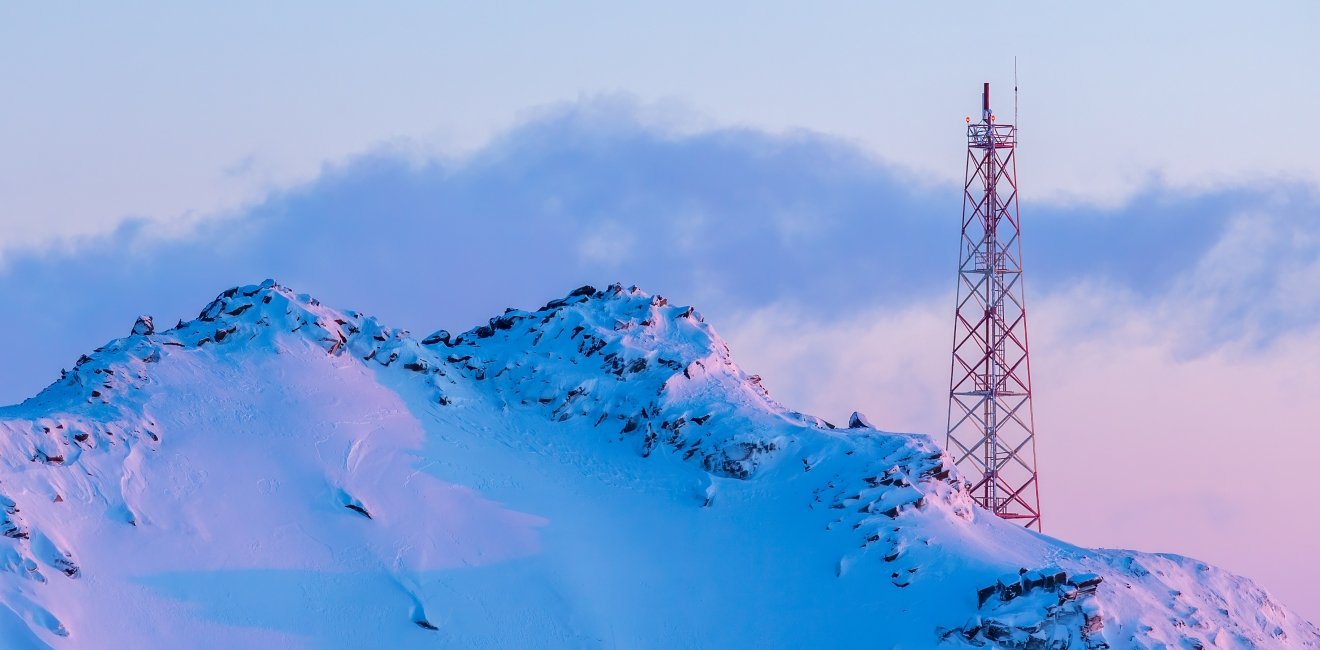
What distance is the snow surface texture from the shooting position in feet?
268

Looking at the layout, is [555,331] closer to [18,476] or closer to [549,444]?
[549,444]

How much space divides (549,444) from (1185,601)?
73.2 feet

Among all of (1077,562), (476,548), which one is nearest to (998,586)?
(1077,562)

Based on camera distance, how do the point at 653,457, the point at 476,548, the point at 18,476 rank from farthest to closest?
the point at 653,457, the point at 476,548, the point at 18,476

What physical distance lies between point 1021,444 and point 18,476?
35.8 m

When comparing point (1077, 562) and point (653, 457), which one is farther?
point (653, 457)

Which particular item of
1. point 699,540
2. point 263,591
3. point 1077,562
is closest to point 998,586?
point 1077,562

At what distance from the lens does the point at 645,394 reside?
312 ft

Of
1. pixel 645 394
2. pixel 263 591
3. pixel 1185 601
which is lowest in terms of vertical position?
pixel 263 591

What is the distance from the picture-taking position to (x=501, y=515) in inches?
3511

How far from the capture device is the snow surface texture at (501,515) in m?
81.7

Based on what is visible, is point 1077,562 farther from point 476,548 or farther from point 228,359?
point 228,359

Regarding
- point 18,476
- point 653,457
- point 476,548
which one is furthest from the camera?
point 653,457

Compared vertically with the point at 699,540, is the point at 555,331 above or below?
above
